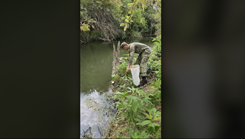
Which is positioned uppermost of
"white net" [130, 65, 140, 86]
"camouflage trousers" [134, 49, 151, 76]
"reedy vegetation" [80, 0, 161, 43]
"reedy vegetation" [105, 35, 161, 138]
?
"reedy vegetation" [80, 0, 161, 43]

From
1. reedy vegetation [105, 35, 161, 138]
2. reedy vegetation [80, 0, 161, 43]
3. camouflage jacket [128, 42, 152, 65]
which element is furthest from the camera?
camouflage jacket [128, 42, 152, 65]

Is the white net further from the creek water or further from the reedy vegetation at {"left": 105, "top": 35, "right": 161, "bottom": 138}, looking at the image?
the creek water

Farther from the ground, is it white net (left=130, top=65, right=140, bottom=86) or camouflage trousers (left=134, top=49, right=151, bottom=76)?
camouflage trousers (left=134, top=49, right=151, bottom=76)

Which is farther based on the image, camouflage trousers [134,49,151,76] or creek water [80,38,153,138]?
camouflage trousers [134,49,151,76]

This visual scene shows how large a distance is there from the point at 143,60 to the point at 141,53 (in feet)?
0.52

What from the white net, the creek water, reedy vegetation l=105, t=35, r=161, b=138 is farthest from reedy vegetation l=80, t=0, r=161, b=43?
the white net

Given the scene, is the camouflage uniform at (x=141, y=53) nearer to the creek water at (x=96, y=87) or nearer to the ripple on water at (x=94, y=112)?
the creek water at (x=96, y=87)

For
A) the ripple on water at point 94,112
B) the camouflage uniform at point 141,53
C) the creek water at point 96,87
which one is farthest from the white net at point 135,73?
the ripple on water at point 94,112

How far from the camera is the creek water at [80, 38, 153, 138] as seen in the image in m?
1.15

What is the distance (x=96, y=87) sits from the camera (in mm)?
1357

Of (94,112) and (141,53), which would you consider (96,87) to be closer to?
(94,112)
